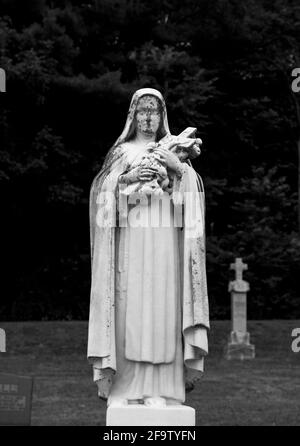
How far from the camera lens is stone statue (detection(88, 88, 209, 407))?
23.5ft

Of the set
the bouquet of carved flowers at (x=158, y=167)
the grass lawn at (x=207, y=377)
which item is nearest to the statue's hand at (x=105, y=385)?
the bouquet of carved flowers at (x=158, y=167)

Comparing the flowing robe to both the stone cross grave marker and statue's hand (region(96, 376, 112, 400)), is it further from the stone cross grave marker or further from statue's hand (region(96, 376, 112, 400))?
the stone cross grave marker

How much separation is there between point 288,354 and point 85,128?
29.7 ft

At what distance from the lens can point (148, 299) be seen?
23.7ft

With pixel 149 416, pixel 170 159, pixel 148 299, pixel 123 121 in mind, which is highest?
pixel 123 121

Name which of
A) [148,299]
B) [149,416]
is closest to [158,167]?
[148,299]

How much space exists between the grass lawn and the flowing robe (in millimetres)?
6800

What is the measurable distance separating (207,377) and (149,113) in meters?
12.1
